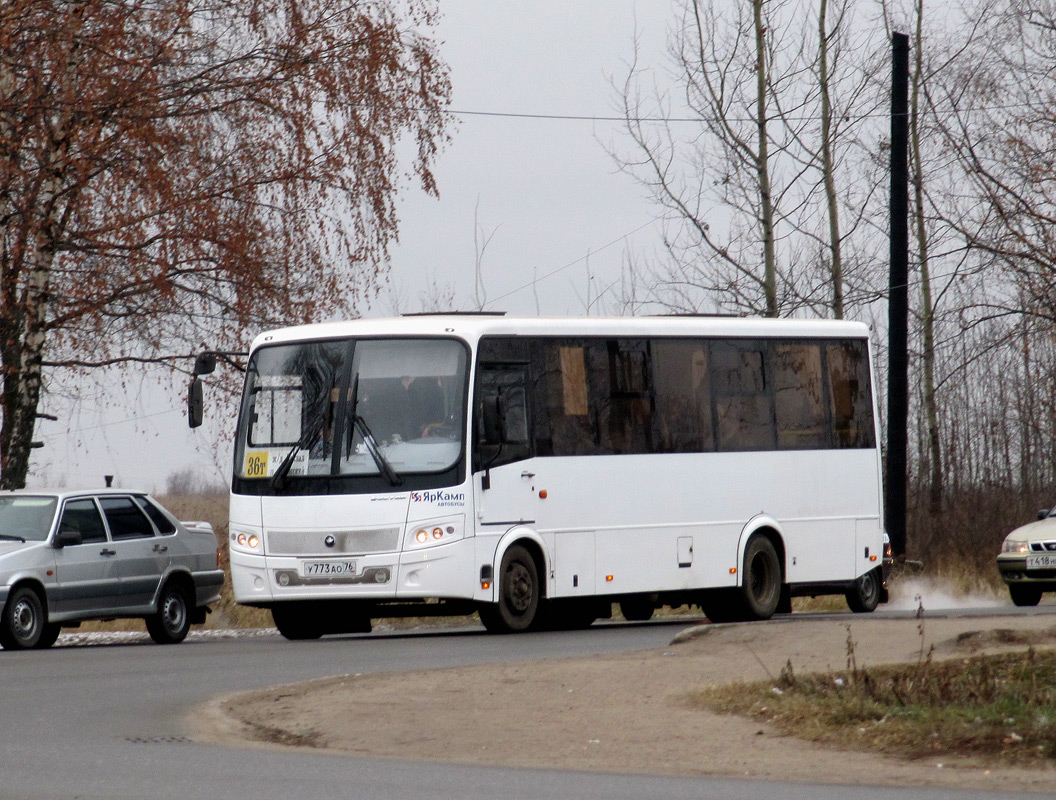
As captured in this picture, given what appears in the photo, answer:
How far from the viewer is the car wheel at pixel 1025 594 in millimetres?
24359

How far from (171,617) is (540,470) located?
464cm

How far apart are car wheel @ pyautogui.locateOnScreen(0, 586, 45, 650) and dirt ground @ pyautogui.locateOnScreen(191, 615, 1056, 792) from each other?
19.3 ft

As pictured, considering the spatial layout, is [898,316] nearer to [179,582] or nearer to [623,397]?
[623,397]

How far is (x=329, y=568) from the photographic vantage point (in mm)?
18250

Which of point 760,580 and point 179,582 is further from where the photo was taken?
point 760,580

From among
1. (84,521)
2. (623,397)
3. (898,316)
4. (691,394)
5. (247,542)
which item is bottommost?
(247,542)

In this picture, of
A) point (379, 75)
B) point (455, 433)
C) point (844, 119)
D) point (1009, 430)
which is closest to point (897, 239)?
point (844, 119)

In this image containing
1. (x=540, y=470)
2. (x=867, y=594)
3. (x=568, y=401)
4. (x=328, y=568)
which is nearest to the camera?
(x=328, y=568)

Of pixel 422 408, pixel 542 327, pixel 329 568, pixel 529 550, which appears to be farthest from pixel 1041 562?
pixel 329 568

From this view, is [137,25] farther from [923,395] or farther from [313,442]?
[923,395]

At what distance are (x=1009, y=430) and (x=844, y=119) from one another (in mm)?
13728

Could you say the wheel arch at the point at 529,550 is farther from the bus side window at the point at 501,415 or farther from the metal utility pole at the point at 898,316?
the metal utility pole at the point at 898,316

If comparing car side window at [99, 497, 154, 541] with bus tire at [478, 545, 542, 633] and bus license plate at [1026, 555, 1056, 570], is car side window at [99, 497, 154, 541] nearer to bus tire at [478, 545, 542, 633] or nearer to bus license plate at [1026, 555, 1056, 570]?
bus tire at [478, 545, 542, 633]

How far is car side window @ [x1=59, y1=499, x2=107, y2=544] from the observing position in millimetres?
19281
